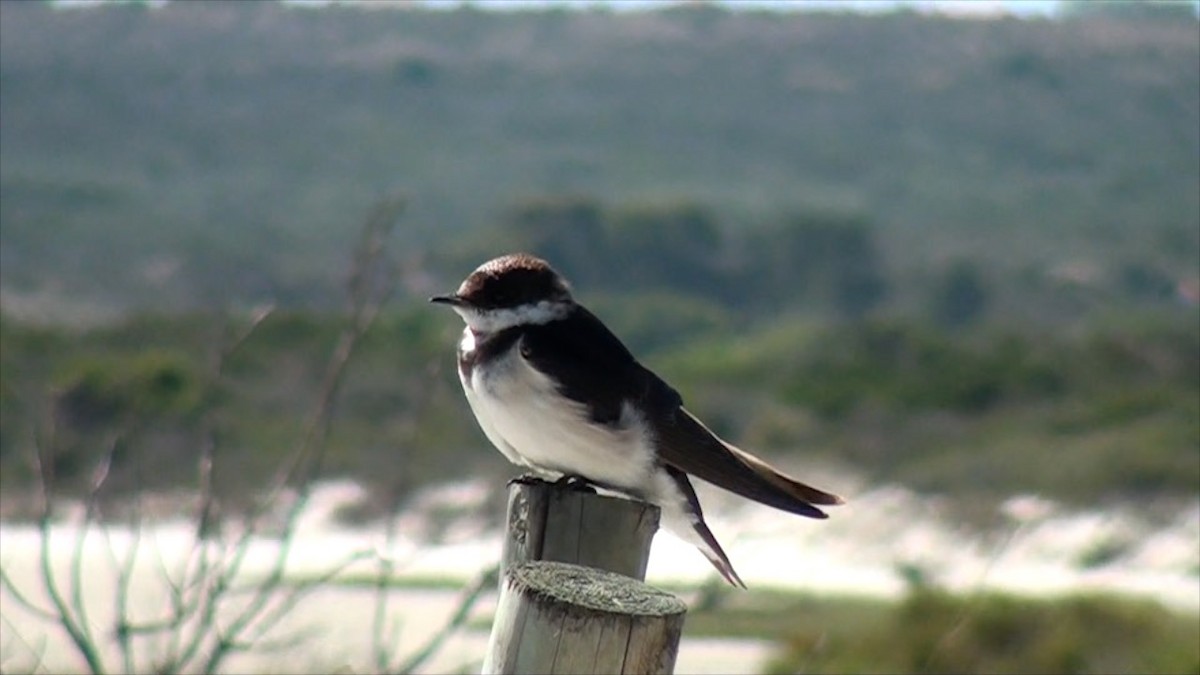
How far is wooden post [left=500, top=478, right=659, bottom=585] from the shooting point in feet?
13.8

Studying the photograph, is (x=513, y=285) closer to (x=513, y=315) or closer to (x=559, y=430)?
(x=513, y=315)

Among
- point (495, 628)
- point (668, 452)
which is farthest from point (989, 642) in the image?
point (495, 628)

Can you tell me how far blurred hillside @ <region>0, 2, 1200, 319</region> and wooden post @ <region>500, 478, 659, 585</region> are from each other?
4534 centimetres

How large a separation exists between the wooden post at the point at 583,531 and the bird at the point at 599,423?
0.82 meters

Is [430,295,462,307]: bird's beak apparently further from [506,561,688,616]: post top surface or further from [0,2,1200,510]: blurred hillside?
[0,2,1200,510]: blurred hillside

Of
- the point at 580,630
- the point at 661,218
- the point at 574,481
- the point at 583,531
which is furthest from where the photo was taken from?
the point at 661,218

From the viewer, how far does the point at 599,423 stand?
17.1ft

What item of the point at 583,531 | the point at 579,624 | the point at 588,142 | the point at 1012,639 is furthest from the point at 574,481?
the point at 588,142

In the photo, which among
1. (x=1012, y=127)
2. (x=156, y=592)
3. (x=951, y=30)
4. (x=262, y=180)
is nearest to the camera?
(x=156, y=592)

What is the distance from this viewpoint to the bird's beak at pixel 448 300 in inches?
215

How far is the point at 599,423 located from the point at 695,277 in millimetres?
59381

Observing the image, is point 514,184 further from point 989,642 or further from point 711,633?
point 989,642

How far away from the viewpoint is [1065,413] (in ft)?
128

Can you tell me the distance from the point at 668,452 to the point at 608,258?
57853 mm
